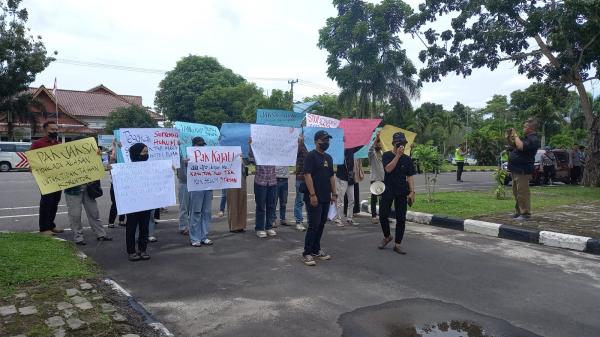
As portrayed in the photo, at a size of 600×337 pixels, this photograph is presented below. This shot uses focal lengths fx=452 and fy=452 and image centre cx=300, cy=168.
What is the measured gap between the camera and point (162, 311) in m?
4.22

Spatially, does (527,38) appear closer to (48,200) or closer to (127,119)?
(48,200)

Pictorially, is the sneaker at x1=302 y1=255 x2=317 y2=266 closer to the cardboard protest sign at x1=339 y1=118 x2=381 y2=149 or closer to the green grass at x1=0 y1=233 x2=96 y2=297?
the green grass at x1=0 y1=233 x2=96 y2=297

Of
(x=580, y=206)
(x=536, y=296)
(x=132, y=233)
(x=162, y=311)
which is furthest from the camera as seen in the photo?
(x=580, y=206)

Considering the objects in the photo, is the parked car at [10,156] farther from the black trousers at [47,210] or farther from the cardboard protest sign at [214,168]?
the cardboard protest sign at [214,168]

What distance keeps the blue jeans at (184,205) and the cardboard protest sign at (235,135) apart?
3.21 ft

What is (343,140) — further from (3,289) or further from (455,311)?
(3,289)

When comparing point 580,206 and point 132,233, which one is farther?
point 580,206

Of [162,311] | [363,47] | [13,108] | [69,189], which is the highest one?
[363,47]

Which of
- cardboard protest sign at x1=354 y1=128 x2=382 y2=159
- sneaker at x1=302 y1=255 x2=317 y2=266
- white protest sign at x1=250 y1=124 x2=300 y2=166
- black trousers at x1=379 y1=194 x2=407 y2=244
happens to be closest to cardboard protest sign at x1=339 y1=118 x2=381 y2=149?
cardboard protest sign at x1=354 y1=128 x2=382 y2=159

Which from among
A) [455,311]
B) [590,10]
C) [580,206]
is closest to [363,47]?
[590,10]

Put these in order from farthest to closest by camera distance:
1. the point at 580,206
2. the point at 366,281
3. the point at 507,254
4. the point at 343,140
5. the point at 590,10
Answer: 1. the point at 590,10
2. the point at 580,206
3. the point at 343,140
4. the point at 507,254
5. the point at 366,281

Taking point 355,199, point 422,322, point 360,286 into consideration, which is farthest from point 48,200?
point 422,322

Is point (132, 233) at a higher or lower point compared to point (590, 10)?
lower

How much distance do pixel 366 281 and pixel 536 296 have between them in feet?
5.75
